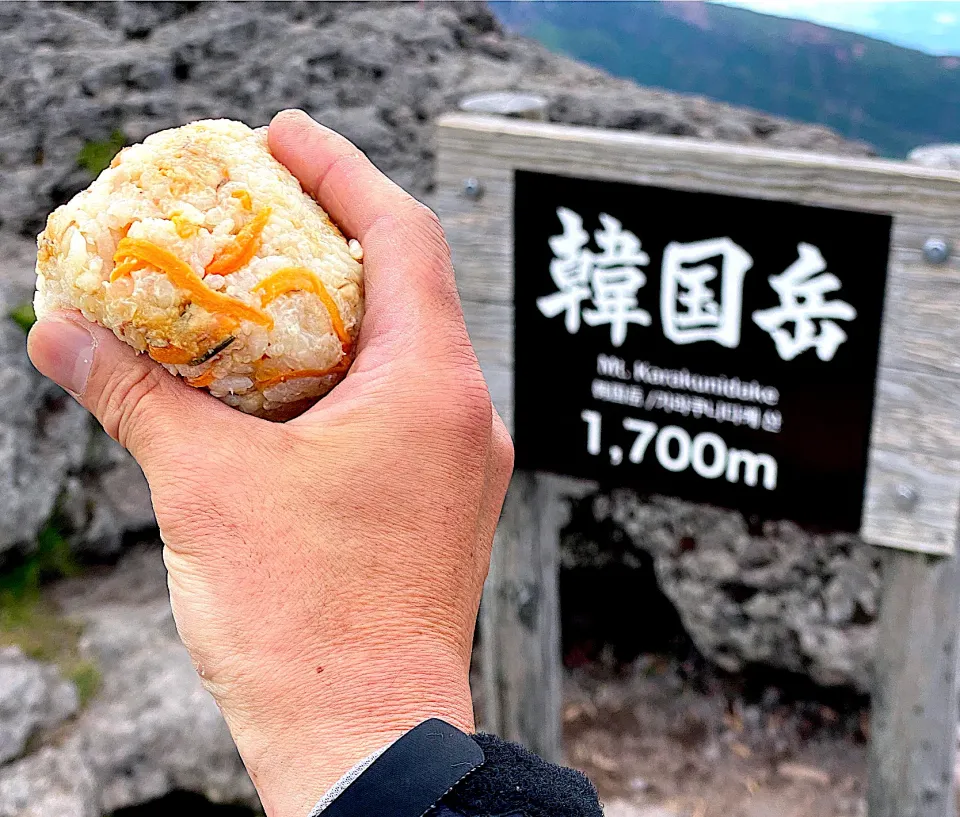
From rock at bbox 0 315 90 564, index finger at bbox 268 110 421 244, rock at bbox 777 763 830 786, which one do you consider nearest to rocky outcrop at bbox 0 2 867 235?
rock at bbox 0 315 90 564

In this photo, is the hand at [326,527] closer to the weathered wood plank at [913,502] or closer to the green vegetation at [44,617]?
the weathered wood plank at [913,502]

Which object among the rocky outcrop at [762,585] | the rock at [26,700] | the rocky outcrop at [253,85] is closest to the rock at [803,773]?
the rocky outcrop at [762,585]

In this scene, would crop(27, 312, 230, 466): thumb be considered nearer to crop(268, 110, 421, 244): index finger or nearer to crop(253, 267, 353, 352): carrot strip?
crop(253, 267, 353, 352): carrot strip

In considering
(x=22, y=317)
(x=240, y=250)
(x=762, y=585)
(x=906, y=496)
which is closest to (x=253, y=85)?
(x=22, y=317)

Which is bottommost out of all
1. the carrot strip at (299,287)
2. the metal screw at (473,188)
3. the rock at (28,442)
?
the rock at (28,442)

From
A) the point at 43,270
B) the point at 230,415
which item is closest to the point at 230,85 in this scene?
the point at 43,270

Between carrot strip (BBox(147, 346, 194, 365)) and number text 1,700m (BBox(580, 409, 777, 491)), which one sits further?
number text 1,700m (BBox(580, 409, 777, 491))
